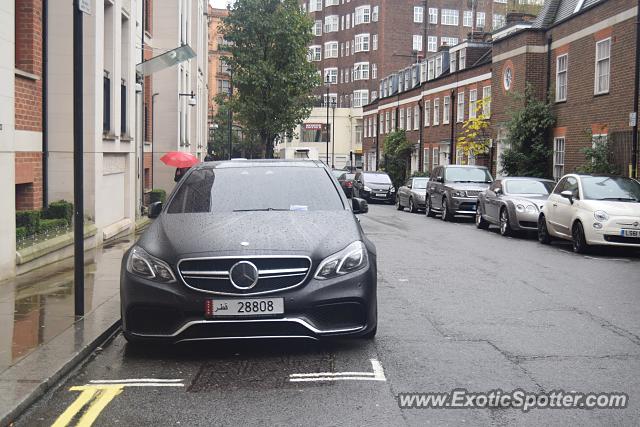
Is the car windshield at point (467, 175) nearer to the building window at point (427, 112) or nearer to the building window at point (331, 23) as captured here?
the building window at point (427, 112)

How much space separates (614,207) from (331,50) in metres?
80.8

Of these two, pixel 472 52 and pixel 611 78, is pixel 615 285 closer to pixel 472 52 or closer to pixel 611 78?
pixel 611 78

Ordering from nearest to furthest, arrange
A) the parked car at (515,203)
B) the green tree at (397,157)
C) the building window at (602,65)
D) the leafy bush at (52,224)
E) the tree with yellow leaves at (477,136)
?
the leafy bush at (52,224) → the parked car at (515,203) → the building window at (602,65) → the tree with yellow leaves at (477,136) → the green tree at (397,157)

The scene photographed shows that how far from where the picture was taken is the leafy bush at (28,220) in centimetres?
1173

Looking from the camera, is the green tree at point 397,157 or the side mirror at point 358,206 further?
the green tree at point 397,157

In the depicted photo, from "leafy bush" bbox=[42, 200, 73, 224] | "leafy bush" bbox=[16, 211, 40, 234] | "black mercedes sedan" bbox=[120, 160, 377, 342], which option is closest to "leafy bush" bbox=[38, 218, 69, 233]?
"leafy bush" bbox=[42, 200, 73, 224]

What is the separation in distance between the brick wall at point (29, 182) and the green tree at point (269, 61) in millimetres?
31588

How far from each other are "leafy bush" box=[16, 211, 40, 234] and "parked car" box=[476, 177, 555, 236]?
1156cm

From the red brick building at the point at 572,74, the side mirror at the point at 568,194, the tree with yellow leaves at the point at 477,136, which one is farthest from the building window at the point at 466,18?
the side mirror at the point at 568,194

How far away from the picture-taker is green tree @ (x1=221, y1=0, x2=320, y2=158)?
146ft

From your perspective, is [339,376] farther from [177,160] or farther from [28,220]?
[177,160]

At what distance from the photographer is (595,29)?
25.3 metres

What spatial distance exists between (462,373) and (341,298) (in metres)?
1.07

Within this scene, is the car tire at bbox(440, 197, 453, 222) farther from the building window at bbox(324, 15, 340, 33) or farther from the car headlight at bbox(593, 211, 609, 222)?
the building window at bbox(324, 15, 340, 33)
